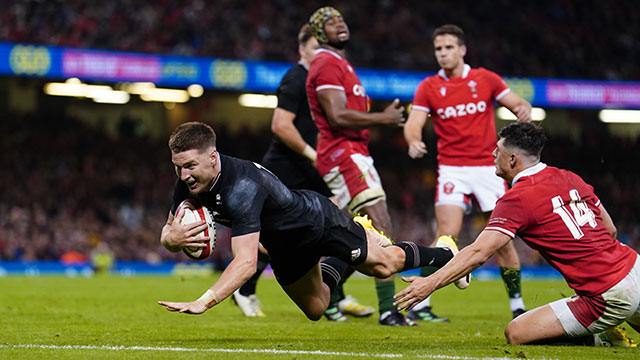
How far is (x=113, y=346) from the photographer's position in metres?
5.48

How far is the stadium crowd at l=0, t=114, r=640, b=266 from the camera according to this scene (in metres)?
24.4

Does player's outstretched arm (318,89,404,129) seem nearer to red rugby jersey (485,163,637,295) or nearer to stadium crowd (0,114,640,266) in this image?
red rugby jersey (485,163,637,295)

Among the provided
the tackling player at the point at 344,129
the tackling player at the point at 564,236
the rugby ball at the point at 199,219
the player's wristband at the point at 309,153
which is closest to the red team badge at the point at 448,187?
the tackling player at the point at 344,129

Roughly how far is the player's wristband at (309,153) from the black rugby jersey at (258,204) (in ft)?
7.00

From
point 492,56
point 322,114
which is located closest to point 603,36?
point 492,56

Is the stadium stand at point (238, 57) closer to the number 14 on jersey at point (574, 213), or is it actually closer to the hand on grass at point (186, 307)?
the number 14 on jersey at point (574, 213)

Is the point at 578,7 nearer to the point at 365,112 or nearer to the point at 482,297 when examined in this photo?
the point at 482,297

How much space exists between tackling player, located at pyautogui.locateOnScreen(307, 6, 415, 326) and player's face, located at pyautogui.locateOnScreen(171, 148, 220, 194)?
2280mm

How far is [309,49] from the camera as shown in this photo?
8.59 m

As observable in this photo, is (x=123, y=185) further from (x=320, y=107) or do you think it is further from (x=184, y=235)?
(x=184, y=235)

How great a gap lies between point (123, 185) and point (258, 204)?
22.1 metres

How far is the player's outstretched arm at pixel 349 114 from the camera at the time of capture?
23.6 ft

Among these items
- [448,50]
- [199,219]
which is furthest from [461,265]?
[448,50]

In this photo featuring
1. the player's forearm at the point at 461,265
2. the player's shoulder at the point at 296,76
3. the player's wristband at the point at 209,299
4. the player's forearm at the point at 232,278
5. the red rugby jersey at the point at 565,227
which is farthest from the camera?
the player's shoulder at the point at 296,76
